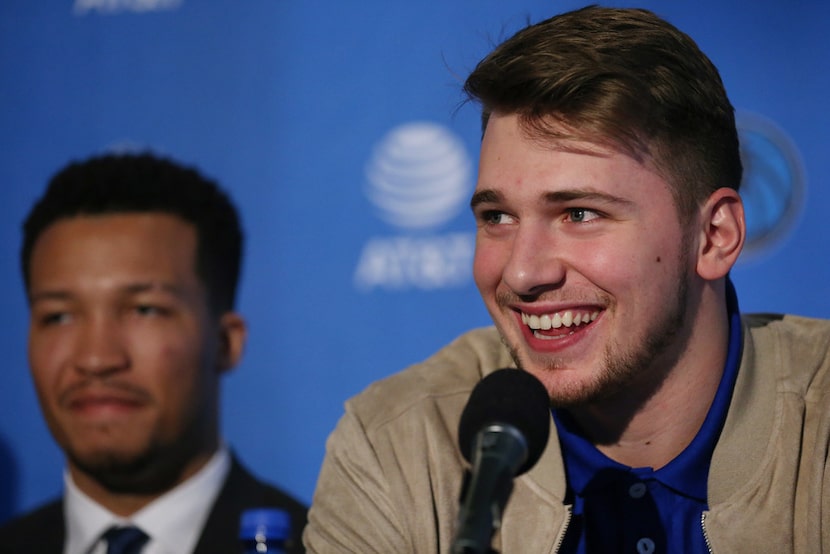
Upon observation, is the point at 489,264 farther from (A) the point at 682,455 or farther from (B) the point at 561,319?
(A) the point at 682,455

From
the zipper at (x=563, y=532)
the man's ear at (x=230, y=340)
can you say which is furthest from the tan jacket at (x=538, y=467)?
the man's ear at (x=230, y=340)

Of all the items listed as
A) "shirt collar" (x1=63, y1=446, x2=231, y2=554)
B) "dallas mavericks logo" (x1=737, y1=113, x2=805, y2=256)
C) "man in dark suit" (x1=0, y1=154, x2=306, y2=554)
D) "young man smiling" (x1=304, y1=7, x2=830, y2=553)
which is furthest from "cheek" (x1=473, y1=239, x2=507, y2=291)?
"shirt collar" (x1=63, y1=446, x2=231, y2=554)

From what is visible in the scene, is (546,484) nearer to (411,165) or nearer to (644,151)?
(644,151)

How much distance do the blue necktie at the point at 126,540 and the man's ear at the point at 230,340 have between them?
0.50m

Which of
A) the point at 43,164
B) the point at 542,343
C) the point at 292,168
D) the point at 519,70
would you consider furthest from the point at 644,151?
the point at 43,164

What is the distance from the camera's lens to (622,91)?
1.74 metres

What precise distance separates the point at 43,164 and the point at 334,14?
1.03 metres

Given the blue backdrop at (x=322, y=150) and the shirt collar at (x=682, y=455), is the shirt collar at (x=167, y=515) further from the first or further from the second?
the shirt collar at (x=682, y=455)

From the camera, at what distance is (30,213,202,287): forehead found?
9.45ft

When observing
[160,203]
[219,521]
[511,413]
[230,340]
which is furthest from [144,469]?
[511,413]

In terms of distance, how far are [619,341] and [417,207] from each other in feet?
3.89

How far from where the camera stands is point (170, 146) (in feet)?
10.1

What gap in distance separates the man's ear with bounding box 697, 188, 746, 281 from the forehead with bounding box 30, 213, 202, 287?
1.58m

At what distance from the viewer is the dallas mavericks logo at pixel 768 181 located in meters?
2.54
